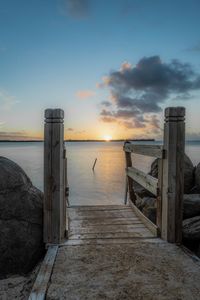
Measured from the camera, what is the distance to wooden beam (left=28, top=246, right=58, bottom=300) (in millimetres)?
2521

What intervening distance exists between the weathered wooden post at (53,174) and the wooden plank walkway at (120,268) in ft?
0.99

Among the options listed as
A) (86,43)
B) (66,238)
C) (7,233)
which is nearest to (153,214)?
(66,238)

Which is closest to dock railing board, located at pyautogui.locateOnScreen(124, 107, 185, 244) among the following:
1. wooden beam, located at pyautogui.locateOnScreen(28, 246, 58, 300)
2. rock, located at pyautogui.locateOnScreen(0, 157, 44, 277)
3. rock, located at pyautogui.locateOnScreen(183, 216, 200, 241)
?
rock, located at pyautogui.locateOnScreen(183, 216, 200, 241)

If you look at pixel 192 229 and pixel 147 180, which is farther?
pixel 147 180

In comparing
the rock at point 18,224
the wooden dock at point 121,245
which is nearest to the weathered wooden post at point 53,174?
the wooden dock at point 121,245

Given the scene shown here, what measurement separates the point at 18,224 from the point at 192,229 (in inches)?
115

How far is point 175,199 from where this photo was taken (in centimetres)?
393

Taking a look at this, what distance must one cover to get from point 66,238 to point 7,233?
930 mm

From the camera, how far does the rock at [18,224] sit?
3.92 meters

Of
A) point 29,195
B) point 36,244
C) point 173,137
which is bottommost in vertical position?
point 36,244

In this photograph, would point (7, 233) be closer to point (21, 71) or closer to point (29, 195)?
point (29, 195)

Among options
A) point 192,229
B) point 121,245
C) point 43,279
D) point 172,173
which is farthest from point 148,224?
point 43,279

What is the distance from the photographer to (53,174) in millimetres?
3918

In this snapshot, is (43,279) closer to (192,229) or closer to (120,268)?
(120,268)
